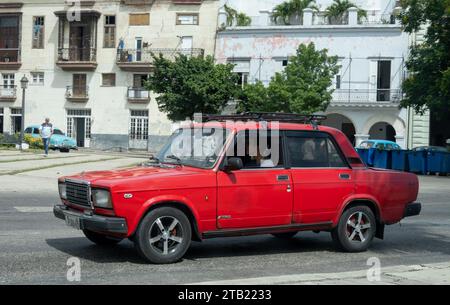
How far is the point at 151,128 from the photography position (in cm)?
5094

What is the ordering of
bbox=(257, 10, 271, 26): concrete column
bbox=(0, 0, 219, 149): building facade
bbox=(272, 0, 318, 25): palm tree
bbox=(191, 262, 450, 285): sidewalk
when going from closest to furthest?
bbox=(191, 262, 450, 285): sidewalk → bbox=(272, 0, 318, 25): palm tree → bbox=(257, 10, 271, 26): concrete column → bbox=(0, 0, 219, 149): building facade

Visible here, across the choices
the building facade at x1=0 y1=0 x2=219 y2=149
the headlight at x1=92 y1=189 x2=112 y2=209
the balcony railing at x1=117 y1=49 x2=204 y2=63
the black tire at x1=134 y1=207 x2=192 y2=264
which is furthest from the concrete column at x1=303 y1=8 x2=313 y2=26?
the headlight at x1=92 y1=189 x2=112 y2=209

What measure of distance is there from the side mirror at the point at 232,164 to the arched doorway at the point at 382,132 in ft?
128

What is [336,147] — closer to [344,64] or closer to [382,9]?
[344,64]

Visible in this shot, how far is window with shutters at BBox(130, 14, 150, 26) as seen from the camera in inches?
2005

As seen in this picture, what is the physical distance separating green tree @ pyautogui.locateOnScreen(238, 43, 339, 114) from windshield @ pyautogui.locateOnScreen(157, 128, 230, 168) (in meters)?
28.4

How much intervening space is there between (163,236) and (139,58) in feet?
145

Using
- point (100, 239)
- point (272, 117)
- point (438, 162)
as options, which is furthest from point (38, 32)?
point (272, 117)

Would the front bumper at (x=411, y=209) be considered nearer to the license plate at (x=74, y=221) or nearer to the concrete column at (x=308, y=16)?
the license plate at (x=74, y=221)

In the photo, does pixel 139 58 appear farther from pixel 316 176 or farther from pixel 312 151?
pixel 316 176

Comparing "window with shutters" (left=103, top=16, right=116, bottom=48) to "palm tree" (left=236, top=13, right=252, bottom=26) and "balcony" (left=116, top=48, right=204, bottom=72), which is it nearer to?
"balcony" (left=116, top=48, right=204, bottom=72)

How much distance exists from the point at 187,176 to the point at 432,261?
3591 millimetres

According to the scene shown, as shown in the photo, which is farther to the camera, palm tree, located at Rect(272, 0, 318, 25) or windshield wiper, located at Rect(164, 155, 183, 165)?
palm tree, located at Rect(272, 0, 318, 25)

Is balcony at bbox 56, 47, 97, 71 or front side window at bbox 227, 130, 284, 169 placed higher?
balcony at bbox 56, 47, 97, 71
